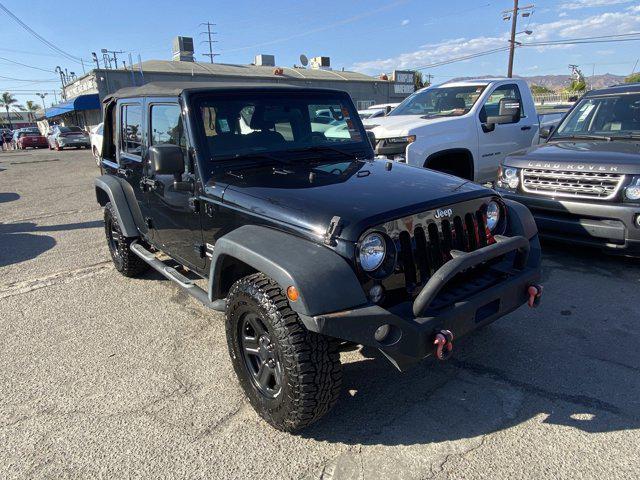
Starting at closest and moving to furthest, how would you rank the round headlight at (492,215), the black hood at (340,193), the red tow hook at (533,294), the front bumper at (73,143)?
the black hood at (340,193), the red tow hook at (533,294), the round headlight at (492,215), the front bumper at (73,143)

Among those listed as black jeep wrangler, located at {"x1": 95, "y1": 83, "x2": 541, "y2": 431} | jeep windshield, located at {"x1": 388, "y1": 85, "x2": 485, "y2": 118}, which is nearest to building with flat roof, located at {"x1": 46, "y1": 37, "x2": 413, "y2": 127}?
jeep windshield, located at {"x1": 388, "y1": 85, "x2": 485, "y2": 118}

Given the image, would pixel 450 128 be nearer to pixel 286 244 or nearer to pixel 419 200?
pixel 419 200

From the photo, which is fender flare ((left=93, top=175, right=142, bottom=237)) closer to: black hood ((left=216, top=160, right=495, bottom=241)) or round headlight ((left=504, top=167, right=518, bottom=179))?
black hood ((left=216, top=160, right=495, bottom=241))

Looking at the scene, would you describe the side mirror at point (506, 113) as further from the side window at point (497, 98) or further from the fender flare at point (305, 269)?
the fender flare at point (305, 269)

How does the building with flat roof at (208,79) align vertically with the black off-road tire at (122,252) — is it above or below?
above

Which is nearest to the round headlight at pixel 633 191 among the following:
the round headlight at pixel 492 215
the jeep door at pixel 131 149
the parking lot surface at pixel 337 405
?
the parking lot surface at pixel 337 405

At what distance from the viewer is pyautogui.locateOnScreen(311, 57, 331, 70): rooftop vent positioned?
1861 inches

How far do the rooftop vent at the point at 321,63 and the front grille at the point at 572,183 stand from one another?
4510 cm

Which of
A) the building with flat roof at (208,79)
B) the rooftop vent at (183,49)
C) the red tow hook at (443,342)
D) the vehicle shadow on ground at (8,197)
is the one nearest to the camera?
the red tow hook at (443,342)

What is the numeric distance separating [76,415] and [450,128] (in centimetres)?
575

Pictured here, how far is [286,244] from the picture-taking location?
2473 mm

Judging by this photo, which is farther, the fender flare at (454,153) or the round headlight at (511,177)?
the fender flare at (454,153)

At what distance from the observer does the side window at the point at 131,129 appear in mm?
4216

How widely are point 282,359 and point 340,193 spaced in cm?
102
